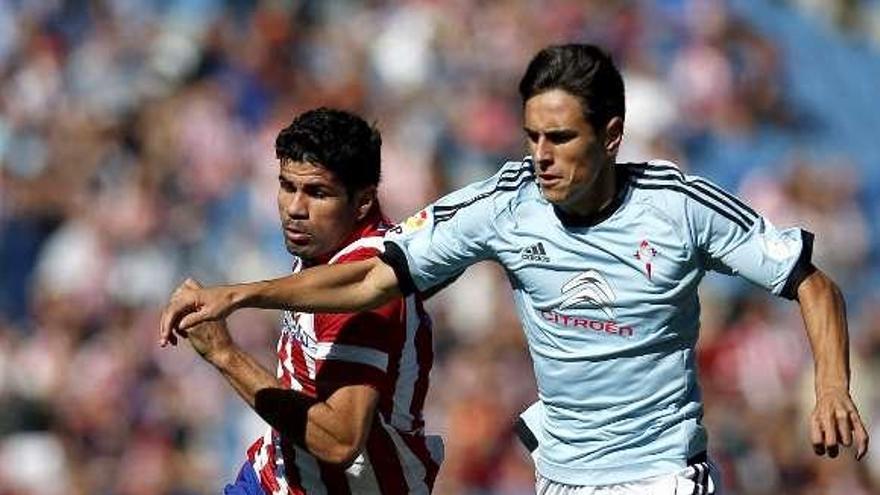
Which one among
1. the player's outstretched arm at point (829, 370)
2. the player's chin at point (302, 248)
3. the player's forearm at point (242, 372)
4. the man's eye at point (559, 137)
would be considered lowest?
the player's outstretched arm at point (829, 370)

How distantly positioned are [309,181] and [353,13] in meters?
9.49

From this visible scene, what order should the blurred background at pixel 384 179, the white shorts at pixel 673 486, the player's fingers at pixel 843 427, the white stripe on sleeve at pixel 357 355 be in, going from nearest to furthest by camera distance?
1. the player's fingers at pixel 843 427
2. the white shorts at pixel 673 486
3. the white stripe on sleeve at pixel 357 355
4. the blurred background at pixel 384 179

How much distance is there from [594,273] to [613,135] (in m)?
0.43

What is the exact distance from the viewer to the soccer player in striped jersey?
6.84 meters

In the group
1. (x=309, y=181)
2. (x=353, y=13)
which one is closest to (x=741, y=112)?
(x=353, y=13)

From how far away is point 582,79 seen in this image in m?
6.53

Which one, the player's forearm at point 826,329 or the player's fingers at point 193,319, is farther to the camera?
the player's fingers at point 193,319

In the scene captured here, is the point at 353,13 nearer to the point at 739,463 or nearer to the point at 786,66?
the point at 786,66

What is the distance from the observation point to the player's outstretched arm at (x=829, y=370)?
5.94 m

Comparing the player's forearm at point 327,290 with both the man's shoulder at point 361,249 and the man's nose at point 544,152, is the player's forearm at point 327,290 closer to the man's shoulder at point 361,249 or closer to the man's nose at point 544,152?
the man's shoulder at point 361,249

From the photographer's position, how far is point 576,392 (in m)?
6.74

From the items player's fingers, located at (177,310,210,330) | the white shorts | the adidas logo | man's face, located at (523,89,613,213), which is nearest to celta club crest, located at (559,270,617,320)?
the adidas logo

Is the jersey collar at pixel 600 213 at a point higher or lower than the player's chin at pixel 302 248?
lower

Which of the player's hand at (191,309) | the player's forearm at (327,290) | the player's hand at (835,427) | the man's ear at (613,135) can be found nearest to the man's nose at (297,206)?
the player's forearm at (327,290)
